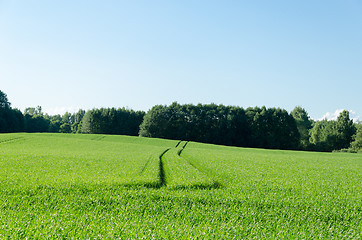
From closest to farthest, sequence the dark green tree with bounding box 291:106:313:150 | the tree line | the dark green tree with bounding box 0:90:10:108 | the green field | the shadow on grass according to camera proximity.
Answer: the green field < the shadow on grass < the tree line < the dark green tree with bounding box 291:106:313:150 < the dark green tree with bounding box 0:90:10:108

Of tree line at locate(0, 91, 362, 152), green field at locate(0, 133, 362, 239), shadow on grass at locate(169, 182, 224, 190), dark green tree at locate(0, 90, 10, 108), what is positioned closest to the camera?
green field at locate(0, 133, 362, 239)

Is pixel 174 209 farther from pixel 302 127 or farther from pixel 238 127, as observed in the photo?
pixel 302 127

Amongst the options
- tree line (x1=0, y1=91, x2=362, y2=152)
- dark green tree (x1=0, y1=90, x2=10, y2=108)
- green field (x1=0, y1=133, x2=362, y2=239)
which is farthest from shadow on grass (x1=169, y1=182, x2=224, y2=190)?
dark green tree (x1=0, y1=90, x2=10, y2=108)

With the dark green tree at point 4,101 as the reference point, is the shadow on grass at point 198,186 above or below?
below

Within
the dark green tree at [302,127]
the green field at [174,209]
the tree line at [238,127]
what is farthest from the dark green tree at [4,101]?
the dark green tree at [302,127]

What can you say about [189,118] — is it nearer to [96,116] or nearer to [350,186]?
[96,116]

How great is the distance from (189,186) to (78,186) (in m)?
6.60

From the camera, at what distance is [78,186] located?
1511 centimetres

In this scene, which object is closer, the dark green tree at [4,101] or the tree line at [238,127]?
the tree line at [238,127]

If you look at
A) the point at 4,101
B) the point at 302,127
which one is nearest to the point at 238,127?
the point at 302,127

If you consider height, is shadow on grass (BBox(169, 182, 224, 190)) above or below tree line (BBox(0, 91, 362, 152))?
below

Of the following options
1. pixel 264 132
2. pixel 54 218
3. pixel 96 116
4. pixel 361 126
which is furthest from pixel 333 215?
pixel 96 116

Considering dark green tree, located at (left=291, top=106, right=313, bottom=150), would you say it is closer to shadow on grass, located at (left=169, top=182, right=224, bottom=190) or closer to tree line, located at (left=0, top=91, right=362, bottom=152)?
tree line, located at (left=0, top=91, right=362, bottom=152)

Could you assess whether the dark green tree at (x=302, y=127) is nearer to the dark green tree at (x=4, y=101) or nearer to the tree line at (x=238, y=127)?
the tree line at (x=238, y=127)
